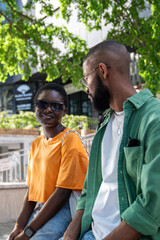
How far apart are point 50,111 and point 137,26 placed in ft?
26.3

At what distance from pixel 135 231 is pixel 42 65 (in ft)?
34.3

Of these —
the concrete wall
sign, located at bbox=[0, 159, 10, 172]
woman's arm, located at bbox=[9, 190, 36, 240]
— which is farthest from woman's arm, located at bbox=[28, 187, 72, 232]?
sign, located at bbox=[0, 159, 10, 172]

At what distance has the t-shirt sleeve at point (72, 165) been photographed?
2.42 m

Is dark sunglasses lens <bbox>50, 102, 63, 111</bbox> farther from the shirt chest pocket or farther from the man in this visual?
the shirt chest pocket

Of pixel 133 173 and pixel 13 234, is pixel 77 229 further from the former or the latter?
pixel 13 234

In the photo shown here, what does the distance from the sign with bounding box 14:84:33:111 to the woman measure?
3120 cm

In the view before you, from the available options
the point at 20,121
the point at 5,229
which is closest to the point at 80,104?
the point at 20,121

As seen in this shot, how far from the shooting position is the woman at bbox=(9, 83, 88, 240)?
7.80 feet

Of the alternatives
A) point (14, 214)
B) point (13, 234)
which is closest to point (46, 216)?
point (13, 234)

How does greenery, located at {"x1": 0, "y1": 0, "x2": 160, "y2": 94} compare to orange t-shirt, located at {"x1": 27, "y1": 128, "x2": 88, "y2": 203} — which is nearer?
orange t-shirt, located at {"x1": 27, "y1": 128, "x2": 88, "y2": 203}

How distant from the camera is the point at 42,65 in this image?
11.6 meters

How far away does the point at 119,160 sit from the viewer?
167 cm

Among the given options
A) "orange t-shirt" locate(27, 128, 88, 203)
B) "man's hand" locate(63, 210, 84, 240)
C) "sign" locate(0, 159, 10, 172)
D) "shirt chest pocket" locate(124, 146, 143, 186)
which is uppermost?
"shirt chest pocket" locate(124, 146, 143, 186)

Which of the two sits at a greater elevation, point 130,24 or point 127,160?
point 130,24
